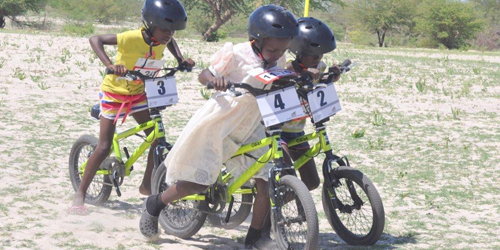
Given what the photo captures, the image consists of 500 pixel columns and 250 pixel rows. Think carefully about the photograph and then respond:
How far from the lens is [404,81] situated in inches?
588

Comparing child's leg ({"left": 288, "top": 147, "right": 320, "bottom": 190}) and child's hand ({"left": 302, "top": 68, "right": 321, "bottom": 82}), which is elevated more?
child's hand ({"left": 302, "top": 68, "right": 321, "bottom": 82})

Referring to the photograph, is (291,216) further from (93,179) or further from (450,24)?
(450,24)

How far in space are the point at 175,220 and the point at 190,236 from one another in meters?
0.20

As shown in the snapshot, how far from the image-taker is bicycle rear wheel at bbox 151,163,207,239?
216 inches

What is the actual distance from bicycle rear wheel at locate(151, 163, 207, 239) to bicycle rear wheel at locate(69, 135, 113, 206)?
908 millimetres

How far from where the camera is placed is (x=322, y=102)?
5.16m

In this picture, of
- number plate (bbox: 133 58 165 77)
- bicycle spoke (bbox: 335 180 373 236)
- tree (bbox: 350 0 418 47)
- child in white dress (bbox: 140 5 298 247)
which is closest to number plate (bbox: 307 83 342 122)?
child in white dress (bbox: 140 5 298 247)

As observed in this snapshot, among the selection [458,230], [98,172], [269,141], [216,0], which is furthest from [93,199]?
[216,0]

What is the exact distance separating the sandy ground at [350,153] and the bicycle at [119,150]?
0.18 metres

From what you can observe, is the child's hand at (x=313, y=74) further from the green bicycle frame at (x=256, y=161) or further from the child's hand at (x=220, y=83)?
the child's hand at (x=220, y=83)

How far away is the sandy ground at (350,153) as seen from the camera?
5699 mm

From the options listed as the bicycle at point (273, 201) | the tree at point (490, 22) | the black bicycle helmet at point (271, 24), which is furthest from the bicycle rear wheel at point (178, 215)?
the tree at point (490, 22)

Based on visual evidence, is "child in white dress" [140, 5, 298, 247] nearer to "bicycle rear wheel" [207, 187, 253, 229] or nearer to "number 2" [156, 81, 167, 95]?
"bicycle rear wheel" [207, 187, 253, 229]

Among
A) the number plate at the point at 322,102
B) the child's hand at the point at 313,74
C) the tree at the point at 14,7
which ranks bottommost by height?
the number plate at the point at 322,102
